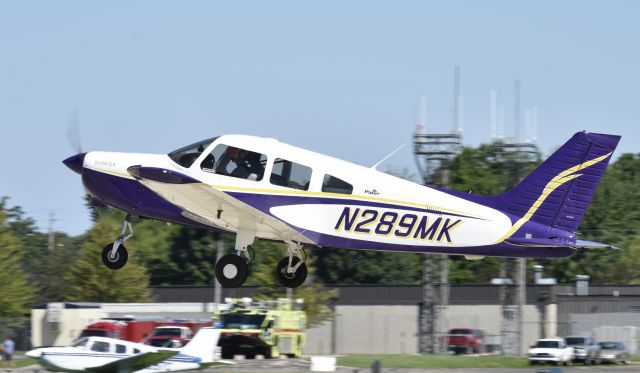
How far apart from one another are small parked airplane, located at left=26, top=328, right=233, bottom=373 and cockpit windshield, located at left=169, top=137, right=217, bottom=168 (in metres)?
10.1

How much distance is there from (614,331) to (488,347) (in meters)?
5.62

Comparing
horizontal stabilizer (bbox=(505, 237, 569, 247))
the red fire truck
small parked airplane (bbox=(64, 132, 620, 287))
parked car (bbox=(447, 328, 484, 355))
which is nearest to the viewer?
horizontal stabilizer (bbox=(505, 237, 569, 247))

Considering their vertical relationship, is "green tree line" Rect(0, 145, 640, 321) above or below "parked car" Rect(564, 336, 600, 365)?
above

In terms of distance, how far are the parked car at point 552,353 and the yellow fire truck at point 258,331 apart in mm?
8068

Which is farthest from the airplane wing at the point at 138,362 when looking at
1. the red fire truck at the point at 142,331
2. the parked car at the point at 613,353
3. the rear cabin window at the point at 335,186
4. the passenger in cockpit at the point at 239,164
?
the parked car at the point at 613,353

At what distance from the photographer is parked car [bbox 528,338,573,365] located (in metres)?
36.0

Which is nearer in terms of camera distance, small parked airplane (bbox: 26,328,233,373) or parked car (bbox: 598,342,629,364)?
small parked airplane (bbox: 26,328,233,373)

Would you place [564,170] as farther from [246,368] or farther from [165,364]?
[246,368]

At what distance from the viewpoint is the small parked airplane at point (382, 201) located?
1762cm

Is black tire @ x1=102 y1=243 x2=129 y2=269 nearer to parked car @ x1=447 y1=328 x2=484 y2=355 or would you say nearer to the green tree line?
the green tree line

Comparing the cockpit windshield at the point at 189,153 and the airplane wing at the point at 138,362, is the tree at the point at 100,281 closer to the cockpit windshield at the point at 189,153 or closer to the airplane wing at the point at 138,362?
the airplane wing at the point at 138,362

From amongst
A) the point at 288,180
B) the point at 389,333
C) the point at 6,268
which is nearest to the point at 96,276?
the point at 6,268

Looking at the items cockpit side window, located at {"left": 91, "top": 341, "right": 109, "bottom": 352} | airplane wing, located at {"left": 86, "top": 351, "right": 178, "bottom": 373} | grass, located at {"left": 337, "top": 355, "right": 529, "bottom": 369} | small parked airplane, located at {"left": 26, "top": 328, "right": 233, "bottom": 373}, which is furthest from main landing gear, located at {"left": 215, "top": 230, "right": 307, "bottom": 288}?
grass, located at {"left": 337, "top": 355, "right": 529, "bottom": 369}

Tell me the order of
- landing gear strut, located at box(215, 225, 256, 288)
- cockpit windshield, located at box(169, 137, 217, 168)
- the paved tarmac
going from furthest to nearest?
the paved tarmac
landing gear strut, located at box(215, 225, 256, 288)
cockpit windshield, located at box(169, 137, 217, 168)
